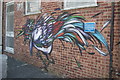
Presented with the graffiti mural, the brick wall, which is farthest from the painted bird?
the brick wall

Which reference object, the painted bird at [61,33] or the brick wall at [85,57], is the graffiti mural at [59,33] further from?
the brick wall at [85,57]

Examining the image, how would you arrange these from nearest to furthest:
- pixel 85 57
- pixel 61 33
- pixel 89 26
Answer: pixel 89 26 → pixel 85 57 → pixel 61 33

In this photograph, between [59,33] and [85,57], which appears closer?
[85,57]

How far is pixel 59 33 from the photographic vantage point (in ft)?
16.5

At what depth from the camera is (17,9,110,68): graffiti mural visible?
A: 13.5ft

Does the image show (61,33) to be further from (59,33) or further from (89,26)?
(89,26)

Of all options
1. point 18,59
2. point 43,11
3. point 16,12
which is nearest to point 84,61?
point 43,11

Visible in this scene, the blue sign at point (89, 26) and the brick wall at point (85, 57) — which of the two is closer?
the brick wall at point (85, 57)

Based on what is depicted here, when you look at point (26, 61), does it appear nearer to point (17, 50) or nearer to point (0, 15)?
point (17, 50)

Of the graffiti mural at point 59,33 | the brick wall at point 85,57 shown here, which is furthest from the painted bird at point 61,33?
the brick wall at point 85,57

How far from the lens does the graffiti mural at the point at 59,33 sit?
4102 millimetres

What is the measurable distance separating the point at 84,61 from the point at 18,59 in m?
4.05

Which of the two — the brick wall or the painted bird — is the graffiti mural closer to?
the painted bird

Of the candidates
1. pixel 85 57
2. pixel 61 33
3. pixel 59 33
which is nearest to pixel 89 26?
pixel 85 57
